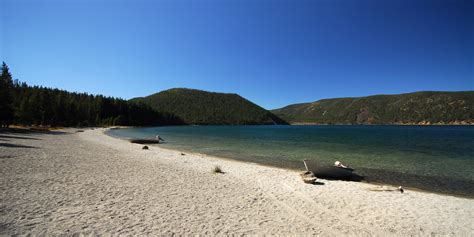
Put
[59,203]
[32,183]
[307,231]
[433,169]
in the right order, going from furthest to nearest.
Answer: [433,169]
[32,183]
[59,203]
[307,231]

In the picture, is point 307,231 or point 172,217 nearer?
point 307,231

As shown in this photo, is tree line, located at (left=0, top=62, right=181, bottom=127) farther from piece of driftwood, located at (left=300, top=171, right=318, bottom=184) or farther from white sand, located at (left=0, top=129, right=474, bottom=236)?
piece of driftwood, located at (left=300, top=171, right=318, bottom=184)

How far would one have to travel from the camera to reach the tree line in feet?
164

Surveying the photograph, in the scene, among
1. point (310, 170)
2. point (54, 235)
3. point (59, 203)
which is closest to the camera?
point (54, 235)

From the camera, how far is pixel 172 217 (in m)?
6.61

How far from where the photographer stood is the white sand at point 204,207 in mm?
5980

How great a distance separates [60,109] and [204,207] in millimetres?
92671

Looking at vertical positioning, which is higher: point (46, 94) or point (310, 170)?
point (46, 94)

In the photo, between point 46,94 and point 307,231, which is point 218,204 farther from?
point 46,94

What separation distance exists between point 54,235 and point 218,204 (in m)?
4.66

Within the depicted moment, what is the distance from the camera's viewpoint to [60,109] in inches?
3044

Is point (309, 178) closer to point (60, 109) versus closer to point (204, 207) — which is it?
point (204, 207)

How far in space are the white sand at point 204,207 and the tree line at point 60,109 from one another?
48642 mm

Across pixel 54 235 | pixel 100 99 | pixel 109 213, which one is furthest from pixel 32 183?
pixel 100 99
